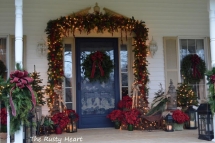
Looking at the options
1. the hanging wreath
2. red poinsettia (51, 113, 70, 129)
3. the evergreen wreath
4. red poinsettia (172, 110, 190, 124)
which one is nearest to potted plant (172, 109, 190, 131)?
red poinsettia (172, 110, 190, 124)

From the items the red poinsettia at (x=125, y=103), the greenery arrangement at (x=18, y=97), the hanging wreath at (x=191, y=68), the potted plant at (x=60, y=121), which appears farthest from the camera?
the hanging wreath at (x=191, y=68)

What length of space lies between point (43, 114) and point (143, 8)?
11.7ft

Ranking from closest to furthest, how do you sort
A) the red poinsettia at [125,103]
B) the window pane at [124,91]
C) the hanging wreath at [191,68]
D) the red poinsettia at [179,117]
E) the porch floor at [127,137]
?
the porch floor at [127,137] < the red poinsettia at [179,117] < the red poinsettia at [125,103] < the window pane at [124,91] < the hanging wreath at [191,68]

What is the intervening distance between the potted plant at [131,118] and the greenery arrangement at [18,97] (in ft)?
8.64

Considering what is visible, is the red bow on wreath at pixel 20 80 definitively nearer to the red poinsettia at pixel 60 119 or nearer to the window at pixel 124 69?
the red poinsettia at pixel 60 119

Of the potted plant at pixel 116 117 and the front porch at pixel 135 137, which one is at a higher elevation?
the potted plant at pixel 116 117

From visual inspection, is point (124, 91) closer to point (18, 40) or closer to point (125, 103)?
point (125, 103)

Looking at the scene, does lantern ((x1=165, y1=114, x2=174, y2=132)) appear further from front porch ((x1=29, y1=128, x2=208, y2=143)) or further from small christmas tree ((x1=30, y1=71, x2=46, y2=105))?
small christmas tree ((x1=30, y1=71, x2=46, y2=105))

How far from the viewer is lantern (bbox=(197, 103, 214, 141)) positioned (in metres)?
5.67

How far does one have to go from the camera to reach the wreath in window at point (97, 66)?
7598mm

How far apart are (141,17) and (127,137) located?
3.29 metres

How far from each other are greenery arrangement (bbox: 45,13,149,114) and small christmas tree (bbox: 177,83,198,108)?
84 centimetres

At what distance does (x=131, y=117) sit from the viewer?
6992 millimetres

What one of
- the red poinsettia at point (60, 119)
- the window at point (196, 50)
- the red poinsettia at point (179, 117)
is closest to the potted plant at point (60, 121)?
the red poinsettia at point (60, 119)
